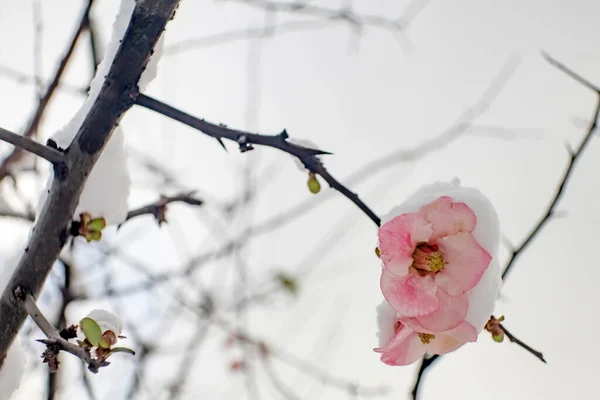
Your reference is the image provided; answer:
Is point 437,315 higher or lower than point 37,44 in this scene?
lower

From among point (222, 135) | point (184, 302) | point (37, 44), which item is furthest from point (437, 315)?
point (184, 302)

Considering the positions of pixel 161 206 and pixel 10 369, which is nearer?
pixel 10 369

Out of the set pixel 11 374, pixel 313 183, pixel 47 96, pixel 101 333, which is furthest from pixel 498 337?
pixel 47 96

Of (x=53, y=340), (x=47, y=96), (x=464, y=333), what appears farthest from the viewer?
(x=47, y=96)

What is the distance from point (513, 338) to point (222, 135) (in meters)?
0.38

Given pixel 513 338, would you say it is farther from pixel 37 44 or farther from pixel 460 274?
pixel 37 44

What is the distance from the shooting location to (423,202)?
49 cm

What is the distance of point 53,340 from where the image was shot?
1.17 feet

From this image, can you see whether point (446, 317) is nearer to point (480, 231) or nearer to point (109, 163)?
point (480, 231)

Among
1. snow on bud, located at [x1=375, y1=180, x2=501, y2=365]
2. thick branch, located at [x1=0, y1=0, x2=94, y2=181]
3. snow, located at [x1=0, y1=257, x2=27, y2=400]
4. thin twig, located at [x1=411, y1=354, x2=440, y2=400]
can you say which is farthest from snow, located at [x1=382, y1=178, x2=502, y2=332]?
thick branch, located at [x1=0, y1=0, x2=94, y2=181]

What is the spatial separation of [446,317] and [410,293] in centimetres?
4

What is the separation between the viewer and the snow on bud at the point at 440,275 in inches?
18.2

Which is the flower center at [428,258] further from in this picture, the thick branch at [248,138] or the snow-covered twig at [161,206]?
the snow-covered twig at [161,206]

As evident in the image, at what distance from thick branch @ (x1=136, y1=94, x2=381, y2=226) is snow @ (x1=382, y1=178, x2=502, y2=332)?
0.08m
